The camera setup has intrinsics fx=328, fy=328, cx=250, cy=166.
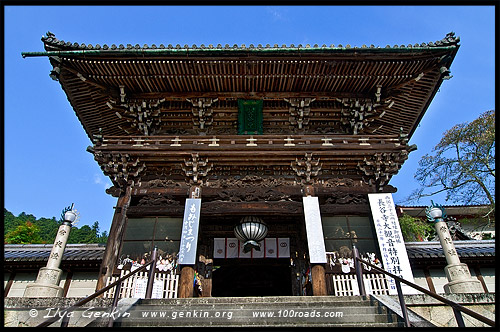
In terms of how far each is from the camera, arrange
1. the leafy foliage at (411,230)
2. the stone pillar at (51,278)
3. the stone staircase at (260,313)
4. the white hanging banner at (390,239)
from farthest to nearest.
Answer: the leafy foliage at (411,230)
the white hanging banner at (390,239)
the stone pillar at (51,278)
the stone staircase at (260,313)

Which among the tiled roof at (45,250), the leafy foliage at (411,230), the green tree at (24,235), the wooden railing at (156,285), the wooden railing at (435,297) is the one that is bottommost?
the wooden railing at (435,297)

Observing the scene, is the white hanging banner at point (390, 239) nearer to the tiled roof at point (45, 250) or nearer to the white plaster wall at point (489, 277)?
the white plaster wall at point (489, 277)

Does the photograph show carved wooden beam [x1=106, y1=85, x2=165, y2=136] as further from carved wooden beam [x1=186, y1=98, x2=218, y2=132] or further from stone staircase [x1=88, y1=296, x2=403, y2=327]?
stone staircase [x1=88, y1=296, x2=403, y2=327]

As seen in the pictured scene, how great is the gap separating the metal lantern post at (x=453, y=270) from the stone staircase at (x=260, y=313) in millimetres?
3157

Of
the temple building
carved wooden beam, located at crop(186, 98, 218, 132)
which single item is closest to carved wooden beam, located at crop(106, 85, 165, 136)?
the temple building

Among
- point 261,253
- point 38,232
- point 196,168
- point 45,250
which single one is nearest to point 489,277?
point 261,253

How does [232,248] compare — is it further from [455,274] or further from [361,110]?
[455,274]

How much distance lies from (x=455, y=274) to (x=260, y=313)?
5462 mm

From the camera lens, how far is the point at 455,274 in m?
8.12

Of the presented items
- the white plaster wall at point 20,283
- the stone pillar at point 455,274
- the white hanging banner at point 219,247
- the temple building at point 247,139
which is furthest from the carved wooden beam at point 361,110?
the white plaster wall at point 20,283

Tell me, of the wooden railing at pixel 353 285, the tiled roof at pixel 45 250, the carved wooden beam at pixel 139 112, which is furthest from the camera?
the tiled roof at pixel 45 250

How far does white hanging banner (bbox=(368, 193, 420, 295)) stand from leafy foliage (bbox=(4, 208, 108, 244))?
2152 cm

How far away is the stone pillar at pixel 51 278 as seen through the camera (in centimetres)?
780

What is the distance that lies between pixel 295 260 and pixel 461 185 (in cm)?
1228
